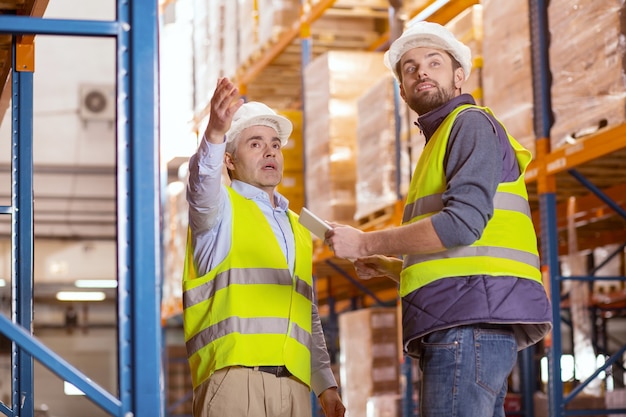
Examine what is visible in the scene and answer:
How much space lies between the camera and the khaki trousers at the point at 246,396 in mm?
3678

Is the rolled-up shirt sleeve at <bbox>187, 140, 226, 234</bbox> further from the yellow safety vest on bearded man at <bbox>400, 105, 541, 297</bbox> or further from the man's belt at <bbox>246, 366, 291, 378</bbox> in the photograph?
the yellow safety vest on bearded man at <bbox>400, 105, 541, 297</bbox>

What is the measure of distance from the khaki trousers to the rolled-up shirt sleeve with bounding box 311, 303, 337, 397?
1.21ft

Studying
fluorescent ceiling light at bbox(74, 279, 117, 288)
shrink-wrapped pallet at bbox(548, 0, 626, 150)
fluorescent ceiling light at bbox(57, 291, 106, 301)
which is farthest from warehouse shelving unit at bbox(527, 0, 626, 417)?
fluorescent ceiling light at bbox(57, 291, 106, 301)

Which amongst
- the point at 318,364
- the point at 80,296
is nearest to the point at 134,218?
the point at 318,364

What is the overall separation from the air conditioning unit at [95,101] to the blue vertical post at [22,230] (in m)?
15.9

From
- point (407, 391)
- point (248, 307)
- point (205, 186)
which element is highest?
point (205, 186)

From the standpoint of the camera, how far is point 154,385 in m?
2.83

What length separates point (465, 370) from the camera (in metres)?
3.15

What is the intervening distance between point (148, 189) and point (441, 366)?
1048 millimetres

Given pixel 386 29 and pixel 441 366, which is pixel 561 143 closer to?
pixel 441 366

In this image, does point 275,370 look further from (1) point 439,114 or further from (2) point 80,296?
(2) point 80,296

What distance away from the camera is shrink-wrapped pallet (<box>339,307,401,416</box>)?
33.1 ft

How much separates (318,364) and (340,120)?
19.4 feet

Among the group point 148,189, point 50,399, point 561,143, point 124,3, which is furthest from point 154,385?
point 50,399
